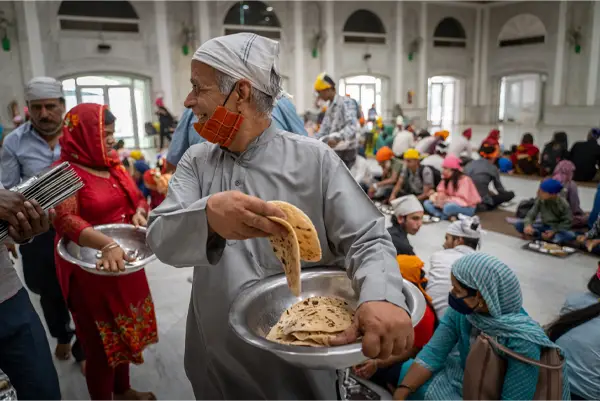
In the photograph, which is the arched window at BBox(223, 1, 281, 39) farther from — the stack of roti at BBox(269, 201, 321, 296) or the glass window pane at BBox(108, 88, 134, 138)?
the stack of roti at BBox(269, 201, 321, 296)

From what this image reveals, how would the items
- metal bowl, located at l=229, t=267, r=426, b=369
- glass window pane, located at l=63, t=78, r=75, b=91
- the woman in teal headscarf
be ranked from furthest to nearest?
1. glass window pane, located at l=63, t=78, r=75, b=91
2. the woman in teal headscarf
3. metal bowl, located at l=229, t=267, r=426, b=369

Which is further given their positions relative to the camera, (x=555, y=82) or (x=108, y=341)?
(x=555, y=82)

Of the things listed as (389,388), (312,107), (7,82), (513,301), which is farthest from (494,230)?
(7,82)

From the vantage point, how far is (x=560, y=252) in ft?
15.1

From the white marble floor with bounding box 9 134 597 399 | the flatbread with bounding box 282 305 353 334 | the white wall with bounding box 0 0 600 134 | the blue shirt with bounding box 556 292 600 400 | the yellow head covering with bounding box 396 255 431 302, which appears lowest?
the white marble floor with bounding box 9 134 597 399

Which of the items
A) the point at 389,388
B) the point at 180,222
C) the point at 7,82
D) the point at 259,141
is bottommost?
the point at 389,388

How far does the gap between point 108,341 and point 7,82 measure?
1372 cm

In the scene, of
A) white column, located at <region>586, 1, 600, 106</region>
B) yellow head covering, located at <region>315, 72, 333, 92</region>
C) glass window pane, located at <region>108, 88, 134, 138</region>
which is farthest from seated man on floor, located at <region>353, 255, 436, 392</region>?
white column, located at <region>586, 1, 600, 106</region>

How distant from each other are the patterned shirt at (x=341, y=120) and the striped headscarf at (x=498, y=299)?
3267 millimetres

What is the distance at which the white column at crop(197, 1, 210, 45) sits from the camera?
49.0 ft

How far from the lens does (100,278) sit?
6.88 ft

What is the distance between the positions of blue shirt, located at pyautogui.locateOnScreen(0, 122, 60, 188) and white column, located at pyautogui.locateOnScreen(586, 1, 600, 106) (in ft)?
60.4

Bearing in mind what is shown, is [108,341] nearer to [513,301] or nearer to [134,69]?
[513,301]

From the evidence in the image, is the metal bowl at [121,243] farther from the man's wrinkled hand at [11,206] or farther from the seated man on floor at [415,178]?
the seated man on floor at [415,178]
